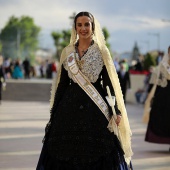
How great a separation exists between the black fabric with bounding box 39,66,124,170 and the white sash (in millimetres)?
45

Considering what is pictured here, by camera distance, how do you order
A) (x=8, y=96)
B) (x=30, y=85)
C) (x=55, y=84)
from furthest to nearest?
(x=30, y=85)
(x=8, y=96)
(x=55, y=84)

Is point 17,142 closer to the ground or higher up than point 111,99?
closer to the ground

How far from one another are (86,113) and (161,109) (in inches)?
226

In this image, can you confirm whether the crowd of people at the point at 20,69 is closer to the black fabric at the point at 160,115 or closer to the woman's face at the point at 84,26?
the black fabric at the point at 160,115

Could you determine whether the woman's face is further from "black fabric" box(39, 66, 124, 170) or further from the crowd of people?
the crowd of people

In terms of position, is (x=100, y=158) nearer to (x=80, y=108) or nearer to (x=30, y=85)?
(x=80, y=108)

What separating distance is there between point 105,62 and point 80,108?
1.73ft

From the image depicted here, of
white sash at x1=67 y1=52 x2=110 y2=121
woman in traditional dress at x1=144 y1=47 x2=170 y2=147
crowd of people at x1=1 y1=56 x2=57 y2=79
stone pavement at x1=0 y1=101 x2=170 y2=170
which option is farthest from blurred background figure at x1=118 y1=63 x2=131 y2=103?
crowd of people at x1=1 y1=56 x2=57 y2=79

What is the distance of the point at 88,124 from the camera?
7730 millimetres

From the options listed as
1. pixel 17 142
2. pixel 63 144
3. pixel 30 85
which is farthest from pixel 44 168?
pixel 30 85

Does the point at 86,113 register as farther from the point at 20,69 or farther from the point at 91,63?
the point at 20,69

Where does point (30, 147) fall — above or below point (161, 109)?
below

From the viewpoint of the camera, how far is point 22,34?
176 meters

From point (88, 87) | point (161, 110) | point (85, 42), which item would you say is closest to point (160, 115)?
point (161, 110)
